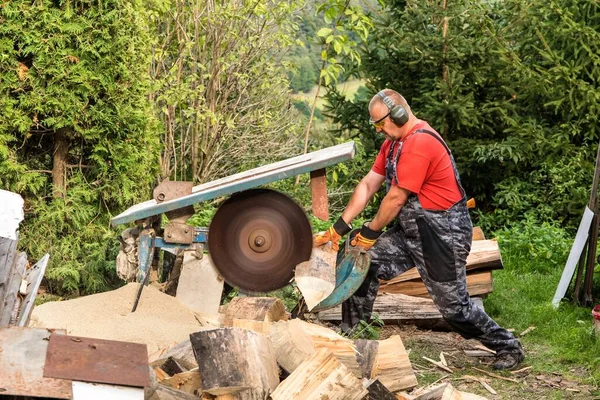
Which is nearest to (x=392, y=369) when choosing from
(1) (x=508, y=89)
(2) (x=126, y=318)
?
(2) (x=126, y=318)

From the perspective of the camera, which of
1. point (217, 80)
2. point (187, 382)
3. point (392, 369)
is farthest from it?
point (217, 80)

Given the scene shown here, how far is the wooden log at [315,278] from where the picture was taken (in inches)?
235

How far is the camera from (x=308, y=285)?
5973mm

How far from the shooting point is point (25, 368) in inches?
140

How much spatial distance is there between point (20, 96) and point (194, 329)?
8.55 ft

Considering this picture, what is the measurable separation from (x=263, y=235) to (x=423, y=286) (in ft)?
6.67

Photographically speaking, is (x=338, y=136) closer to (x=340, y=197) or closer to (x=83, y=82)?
(x=340, y=197)

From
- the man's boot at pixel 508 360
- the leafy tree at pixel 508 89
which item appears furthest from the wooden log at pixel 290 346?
the leafy tree at pixel 508 89

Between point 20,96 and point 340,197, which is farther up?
point 20,96

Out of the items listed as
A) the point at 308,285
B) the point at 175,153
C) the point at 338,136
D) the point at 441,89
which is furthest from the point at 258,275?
the point at 338,136

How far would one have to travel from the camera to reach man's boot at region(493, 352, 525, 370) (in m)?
6.52

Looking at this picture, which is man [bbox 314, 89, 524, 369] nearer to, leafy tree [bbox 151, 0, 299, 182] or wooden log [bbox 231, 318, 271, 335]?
wooden log [bbox 231, 318, 271, 335]

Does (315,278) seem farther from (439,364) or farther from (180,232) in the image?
(439,364)

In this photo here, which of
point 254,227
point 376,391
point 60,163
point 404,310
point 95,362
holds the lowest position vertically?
point 404,310
